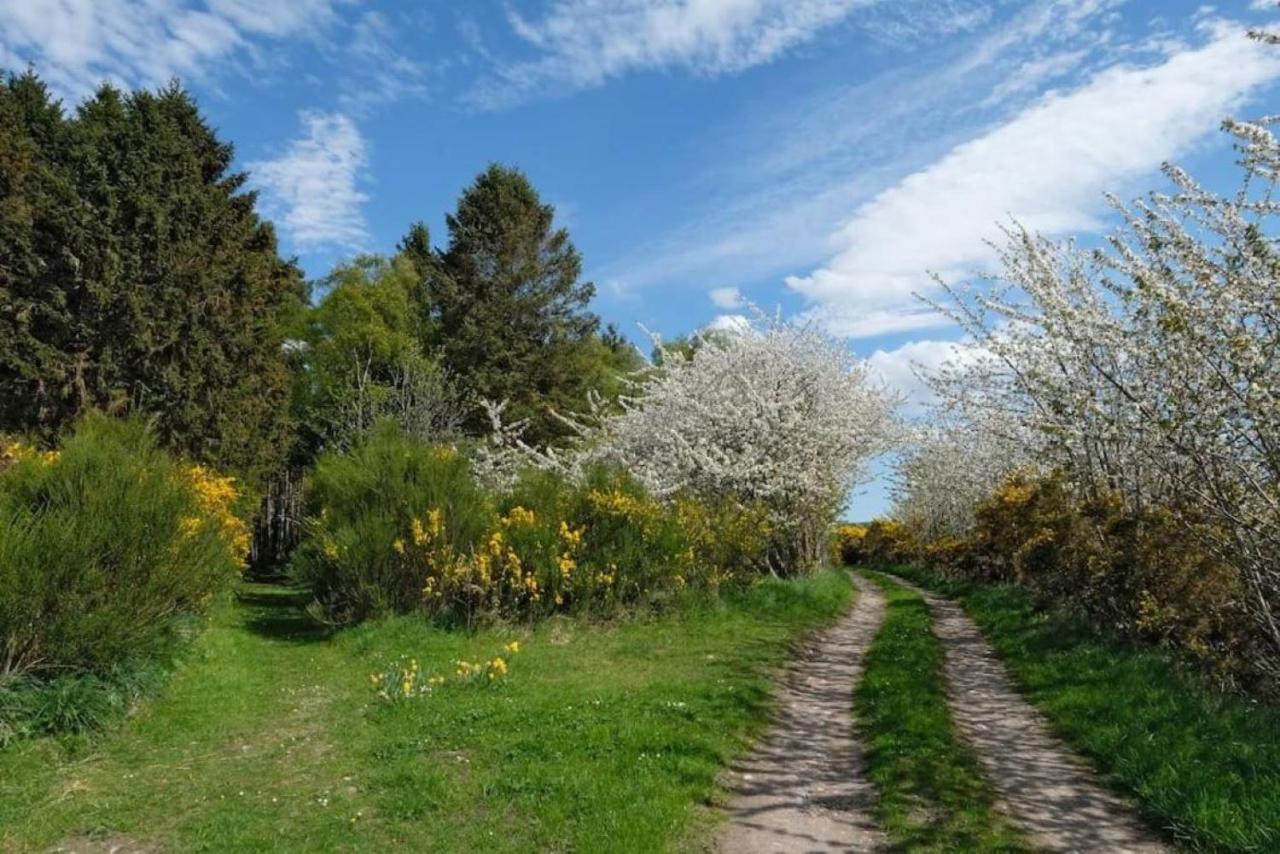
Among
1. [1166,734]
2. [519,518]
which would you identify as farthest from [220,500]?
[1166,734]

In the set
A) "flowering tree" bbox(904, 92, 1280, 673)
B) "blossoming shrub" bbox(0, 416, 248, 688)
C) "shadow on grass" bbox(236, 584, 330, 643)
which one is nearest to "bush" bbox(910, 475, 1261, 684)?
"flowering tree" bbox(904, 92, 1280, 673)

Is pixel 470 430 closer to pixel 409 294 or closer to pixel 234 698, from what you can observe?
pixel 409 294

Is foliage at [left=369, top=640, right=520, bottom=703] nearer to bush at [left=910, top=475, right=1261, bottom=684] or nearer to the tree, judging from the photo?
bush at [left=910, top=475, right=1261, bottom=684]

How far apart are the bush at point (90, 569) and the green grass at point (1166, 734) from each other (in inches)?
309

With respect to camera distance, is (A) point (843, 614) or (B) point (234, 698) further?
(A) point (843, 614)

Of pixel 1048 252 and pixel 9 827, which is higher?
pixel 1048 252

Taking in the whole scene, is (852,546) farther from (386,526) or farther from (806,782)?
(806,782)

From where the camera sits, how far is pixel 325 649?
36.4 ft

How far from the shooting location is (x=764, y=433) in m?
16.4

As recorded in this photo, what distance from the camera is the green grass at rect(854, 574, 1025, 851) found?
484 centimetres

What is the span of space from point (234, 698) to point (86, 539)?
2111mm

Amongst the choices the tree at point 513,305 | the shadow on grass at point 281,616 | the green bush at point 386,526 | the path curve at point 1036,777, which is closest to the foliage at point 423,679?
the green bush at point 386,526

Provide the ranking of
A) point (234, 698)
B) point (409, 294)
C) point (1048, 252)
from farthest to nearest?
point (409, 294) < point (1048, 252) < point (234, 698)

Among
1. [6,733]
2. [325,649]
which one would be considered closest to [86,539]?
[6,733]
